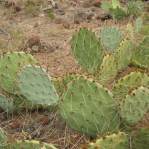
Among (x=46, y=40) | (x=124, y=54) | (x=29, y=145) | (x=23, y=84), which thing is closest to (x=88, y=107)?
(x=29, y=145)

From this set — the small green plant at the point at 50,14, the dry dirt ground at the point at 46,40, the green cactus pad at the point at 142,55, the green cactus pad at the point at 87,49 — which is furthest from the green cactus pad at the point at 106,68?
the small green plant at the point at 50,14

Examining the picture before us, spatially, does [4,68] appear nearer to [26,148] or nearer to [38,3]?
[26,148]

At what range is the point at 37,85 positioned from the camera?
321cm

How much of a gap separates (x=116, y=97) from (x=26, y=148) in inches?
35.3

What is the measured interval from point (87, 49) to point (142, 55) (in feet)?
3.06

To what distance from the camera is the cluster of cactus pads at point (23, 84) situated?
320 cm

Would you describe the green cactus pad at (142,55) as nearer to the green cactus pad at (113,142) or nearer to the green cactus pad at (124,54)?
the green cactus pad at (124,54)

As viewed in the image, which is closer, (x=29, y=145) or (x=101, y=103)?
(x=29, y=145)

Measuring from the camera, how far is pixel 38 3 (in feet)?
22.2

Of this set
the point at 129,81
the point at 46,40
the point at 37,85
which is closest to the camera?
the point at 37,85

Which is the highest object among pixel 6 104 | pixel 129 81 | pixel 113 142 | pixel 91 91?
pixel 91 91

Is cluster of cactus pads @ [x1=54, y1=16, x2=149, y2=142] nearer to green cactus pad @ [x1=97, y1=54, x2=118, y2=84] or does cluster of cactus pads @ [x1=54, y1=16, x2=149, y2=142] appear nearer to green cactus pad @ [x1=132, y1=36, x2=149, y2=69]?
green cactus pad @ [x1=97, y1=54, x2=118, y2=84]

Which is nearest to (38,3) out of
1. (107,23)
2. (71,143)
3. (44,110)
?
(107,23)

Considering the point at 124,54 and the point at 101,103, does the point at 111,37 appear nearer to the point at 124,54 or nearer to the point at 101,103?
the point at 124,54
